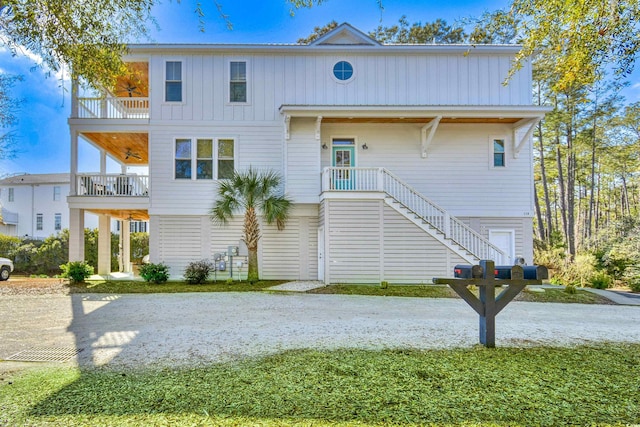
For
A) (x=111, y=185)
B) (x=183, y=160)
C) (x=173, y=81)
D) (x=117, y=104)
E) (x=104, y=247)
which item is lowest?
(x=104, y=247)

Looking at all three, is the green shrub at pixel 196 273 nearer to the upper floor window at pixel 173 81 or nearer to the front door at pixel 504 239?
the upper floor window at pixel 173 81

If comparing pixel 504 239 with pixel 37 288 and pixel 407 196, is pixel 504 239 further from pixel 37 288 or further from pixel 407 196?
pixel 37 288

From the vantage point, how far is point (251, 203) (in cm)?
1203

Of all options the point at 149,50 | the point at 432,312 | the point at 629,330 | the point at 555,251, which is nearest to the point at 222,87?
the point at 149,50

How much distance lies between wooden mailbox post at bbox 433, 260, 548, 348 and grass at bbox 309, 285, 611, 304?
5.22m

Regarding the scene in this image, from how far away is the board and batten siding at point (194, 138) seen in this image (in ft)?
43.7

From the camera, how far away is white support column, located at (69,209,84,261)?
1291 cm

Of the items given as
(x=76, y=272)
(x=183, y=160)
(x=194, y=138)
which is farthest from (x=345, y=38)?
(x=76, y=272)

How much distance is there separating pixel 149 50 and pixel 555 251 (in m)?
19.0

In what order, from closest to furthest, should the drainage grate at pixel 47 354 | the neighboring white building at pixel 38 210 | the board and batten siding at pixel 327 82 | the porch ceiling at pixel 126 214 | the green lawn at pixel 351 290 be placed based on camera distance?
the drainage grate at pixel 47 354 → the green lawn at pixel 351 290 → the board and batten siding at pixel 327 82 → the porch ceiling at pixel 126 214 → the neighboring white building at pixel 38 210

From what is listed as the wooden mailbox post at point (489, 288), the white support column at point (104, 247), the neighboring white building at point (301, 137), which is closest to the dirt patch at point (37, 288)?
the neighboring white building at point (301, 137)

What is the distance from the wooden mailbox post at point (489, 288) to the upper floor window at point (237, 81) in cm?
1104

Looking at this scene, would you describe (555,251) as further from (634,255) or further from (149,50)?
(149,50)

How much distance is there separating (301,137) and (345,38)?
170 inches
